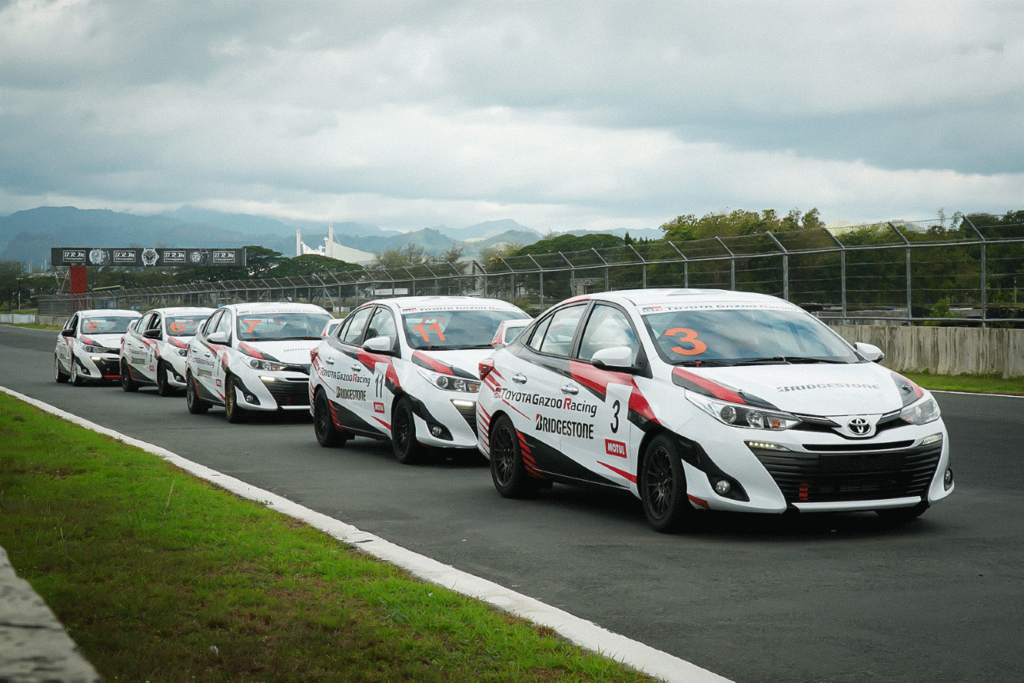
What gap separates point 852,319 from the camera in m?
24.2

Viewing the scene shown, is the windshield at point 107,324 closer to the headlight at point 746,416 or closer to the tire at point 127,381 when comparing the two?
the tire at point 127,381

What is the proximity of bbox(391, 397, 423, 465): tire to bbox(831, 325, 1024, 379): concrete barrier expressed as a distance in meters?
13.3

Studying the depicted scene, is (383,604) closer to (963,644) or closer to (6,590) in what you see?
(963,644)

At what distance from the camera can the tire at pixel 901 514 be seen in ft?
24.2

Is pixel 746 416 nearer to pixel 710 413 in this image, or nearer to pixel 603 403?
pixel 710 413

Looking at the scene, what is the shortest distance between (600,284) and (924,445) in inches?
915

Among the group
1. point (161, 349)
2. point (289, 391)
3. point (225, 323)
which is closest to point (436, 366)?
point (289, 391)

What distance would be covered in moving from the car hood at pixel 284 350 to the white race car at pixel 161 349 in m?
4.33

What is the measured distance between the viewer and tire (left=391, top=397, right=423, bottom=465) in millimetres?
10984

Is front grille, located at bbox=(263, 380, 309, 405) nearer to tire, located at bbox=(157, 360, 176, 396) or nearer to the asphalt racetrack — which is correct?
the asphalt racetrack

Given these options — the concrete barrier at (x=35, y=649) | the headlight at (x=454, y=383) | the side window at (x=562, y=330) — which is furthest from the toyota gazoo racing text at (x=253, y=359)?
the concrete barrier at (x=35, y=649)

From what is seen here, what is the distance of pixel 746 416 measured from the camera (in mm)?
6809

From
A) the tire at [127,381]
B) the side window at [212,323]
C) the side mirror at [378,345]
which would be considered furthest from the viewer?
the tire at [127,381]

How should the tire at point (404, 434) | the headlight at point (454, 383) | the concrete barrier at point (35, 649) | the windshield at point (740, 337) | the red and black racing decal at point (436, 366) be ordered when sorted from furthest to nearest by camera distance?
the tire at point (404, 434)
the red and black racing decal at point (436, 366)
the headlight at point (454, 383)
the windshield at point (740, 337)
the concrete barrier at point (35, 649)
